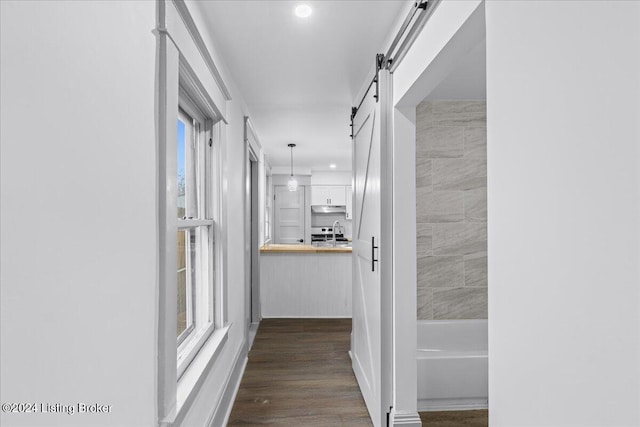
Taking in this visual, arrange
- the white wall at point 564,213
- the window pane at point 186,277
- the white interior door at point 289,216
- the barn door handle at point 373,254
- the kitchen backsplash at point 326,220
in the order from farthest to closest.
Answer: the kitchen backsplash at point 326,220
the white interior door at point 289,216
the barn door handle at point 373,254
the window pane at point 186,277
the white wall at point 564,213

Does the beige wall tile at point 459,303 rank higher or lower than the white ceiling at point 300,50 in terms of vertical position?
lower

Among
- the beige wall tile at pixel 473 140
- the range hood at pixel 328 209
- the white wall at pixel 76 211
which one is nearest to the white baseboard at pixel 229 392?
the white wall at pixel 76 211

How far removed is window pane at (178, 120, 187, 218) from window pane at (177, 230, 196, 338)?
0.43 feet

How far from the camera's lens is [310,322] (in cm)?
501

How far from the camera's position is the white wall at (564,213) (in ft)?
2.20

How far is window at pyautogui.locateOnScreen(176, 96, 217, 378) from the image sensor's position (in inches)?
81.4

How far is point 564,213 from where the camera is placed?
0.81 meters

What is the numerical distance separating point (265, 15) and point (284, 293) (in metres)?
3.79

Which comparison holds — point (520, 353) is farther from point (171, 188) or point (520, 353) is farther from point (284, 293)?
point (284, 293)

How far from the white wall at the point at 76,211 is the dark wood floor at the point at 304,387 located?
1.55 metres

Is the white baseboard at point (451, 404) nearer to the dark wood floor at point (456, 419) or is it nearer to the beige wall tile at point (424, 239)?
the dark wood floor at point (456, 419)

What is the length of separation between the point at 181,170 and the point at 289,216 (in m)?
6.32

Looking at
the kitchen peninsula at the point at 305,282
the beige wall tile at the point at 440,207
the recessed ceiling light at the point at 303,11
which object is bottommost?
the kitchen peninsula at the point at 305,282

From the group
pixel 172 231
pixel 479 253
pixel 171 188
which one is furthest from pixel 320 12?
pixel 479 253
